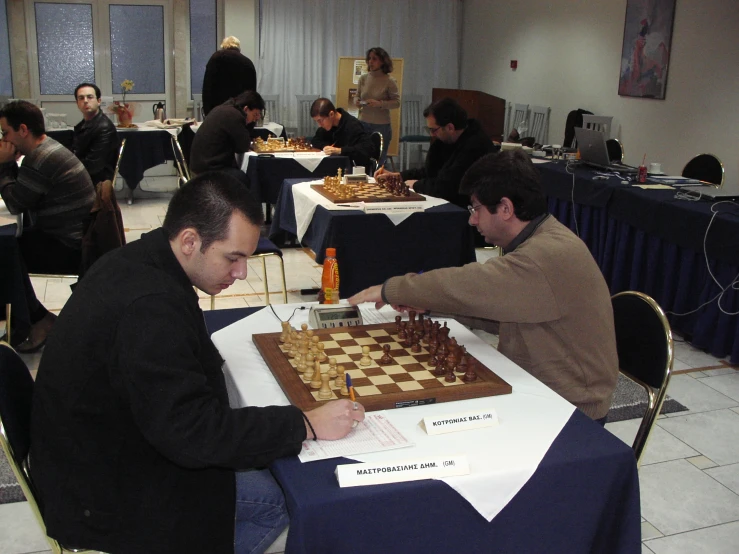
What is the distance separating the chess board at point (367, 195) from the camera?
408 centimetres

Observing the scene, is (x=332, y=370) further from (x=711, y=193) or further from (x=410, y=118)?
(x=410, y=118)

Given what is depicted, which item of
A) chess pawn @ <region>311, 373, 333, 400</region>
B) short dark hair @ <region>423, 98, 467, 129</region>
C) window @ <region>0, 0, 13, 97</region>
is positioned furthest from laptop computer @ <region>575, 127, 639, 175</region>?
window @ <region>0, 0, 13, 97</region>

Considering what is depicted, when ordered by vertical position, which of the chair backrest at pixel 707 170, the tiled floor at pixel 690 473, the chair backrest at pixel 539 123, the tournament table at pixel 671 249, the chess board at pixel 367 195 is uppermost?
the chair backrest at pixel 539 123

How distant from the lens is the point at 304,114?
9.51 meters

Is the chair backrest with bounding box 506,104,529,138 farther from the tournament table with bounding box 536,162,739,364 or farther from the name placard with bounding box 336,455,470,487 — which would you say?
the name placard with bounding box 336,455,470,487

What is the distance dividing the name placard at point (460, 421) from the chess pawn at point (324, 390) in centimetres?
23

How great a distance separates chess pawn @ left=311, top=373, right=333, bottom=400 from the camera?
1.61 meters

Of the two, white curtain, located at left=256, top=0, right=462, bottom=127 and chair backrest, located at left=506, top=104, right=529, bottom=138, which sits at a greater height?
white curtain, located at left=256, top=0, right=462, bottom=127

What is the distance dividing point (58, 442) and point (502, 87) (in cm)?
875

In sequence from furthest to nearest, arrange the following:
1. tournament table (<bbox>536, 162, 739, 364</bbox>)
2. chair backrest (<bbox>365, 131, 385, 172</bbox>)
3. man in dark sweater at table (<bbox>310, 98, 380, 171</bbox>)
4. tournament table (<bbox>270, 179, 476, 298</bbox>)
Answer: chair backrest (<bbox>365, 131, 385, 172</bbox>) → man in dark sweater at table (<bbox>310, 98, 380, 171</bbox>) → tournament table (<bbox>270, 179, 476, 298</bbox>) → tournament table (<bbox>536, 162, 739, 364</bbox>)

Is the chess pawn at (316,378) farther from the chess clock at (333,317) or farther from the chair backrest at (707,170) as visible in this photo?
the chair backrest at (707,170)

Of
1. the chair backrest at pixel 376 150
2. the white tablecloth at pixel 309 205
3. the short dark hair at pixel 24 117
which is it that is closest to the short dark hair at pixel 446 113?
the white tablecloth at pixel 309 205

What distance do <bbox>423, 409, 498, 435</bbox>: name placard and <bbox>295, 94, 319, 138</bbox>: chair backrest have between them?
326 inches

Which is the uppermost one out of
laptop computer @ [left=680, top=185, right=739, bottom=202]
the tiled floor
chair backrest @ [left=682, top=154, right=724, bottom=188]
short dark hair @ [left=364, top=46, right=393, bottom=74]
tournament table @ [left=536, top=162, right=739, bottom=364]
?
short dark hair @ [left=364, top=46, right=393, bottom=74]
